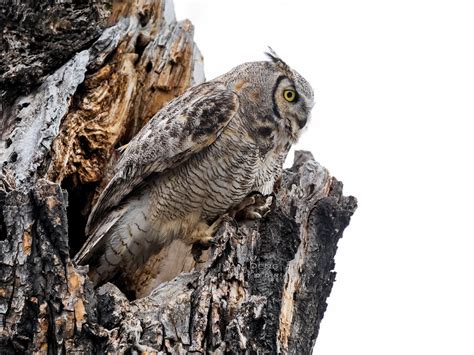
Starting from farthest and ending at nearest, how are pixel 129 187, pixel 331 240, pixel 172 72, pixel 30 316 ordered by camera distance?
pixel 172 72, pixel 129 187, pixel 331 240, pixel 30 316

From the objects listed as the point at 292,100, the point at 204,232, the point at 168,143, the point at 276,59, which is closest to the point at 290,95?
the point at 292,100

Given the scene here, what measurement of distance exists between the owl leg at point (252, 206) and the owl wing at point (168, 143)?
0.40m

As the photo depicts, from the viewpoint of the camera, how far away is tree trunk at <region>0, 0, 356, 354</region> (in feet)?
9.32

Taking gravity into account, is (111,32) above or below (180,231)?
above

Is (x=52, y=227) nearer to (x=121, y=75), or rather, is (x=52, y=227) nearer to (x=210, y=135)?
(x=210, y=135)

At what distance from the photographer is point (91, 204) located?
177 inches

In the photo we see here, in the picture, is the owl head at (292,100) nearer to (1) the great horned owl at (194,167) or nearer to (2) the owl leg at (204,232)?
(1) the great horned owl at (194,167)

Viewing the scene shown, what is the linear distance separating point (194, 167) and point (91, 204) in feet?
2.60

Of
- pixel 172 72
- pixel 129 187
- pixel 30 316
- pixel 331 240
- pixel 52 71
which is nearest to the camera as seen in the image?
pixel 30 316

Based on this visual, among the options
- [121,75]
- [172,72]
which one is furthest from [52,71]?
[172,72]

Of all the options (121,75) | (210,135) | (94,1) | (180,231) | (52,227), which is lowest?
(52,227)

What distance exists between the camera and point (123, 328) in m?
2.91

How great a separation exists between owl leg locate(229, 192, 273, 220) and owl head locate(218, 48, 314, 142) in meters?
0.34

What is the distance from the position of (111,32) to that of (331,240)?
174 centimetres
